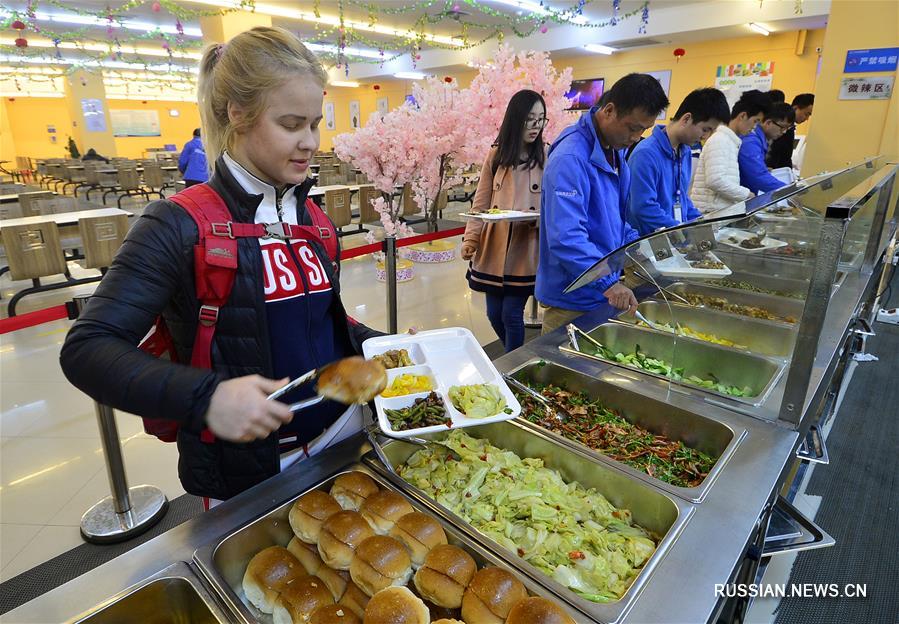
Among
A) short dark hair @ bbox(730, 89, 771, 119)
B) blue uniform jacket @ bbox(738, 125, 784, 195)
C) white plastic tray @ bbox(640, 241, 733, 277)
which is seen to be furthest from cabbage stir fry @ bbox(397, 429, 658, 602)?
blue uniform jacket @ bbox(738, 125, 784, 195)

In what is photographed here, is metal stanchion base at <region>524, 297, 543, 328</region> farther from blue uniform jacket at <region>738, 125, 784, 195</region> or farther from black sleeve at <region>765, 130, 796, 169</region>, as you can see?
black sleeve at <region>765, 130, 796, 169</region>

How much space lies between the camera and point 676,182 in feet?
9.37

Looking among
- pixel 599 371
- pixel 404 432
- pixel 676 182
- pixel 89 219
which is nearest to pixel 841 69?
pixel 676 182

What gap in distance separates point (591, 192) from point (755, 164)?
2.89 metres

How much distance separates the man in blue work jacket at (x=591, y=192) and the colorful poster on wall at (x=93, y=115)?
21.4 m

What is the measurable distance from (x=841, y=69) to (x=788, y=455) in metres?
6.04

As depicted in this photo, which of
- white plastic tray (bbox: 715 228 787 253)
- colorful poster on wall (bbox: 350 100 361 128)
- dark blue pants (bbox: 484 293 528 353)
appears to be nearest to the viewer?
white plastic tray (bbox: 715 228 787 253)

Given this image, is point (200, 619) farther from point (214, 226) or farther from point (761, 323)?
point (761, 323)

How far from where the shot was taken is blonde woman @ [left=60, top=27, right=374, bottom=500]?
815 mm

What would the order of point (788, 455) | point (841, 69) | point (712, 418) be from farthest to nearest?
point (841, 69) → point (712, 418) → point (788, 455)

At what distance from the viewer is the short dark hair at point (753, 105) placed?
393cm

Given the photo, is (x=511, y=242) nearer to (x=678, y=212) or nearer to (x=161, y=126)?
(x=678, y=212)

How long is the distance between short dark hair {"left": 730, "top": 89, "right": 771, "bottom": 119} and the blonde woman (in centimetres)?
398

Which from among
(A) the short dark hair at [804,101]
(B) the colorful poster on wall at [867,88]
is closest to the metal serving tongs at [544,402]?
(B) the colorful poster on wall at [867,88]
